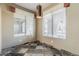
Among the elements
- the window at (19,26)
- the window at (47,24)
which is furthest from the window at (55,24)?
the window at (19,26)

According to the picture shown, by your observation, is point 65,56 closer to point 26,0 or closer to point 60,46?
point 60,46

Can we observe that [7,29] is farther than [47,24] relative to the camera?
No

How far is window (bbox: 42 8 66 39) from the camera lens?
2.16 meters

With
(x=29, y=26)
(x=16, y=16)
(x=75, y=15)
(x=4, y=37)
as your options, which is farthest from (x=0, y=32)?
(x=75, y=15)

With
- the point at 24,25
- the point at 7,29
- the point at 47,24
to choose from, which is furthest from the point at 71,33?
the point at 7,29

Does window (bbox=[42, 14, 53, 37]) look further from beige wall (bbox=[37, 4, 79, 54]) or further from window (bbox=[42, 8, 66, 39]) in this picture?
beige wall (bbox=[37, 4, 79, 54])

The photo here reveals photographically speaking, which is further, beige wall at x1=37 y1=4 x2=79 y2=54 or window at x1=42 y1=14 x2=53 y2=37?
window at x1=42 y1=14 x2=53 y2=37

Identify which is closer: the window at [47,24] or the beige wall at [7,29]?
→ the beige wall at [7,29]

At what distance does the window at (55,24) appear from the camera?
7.07ft

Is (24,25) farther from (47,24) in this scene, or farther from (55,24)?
(55,24)

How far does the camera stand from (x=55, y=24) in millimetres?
2205

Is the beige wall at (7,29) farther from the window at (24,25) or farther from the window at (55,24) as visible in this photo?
the window at (55,24)

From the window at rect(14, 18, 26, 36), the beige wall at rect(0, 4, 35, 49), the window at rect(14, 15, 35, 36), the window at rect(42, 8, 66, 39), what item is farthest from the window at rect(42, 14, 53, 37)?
the beige wall at rect(0, 4, 35, 49)

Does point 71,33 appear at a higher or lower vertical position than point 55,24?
lower
